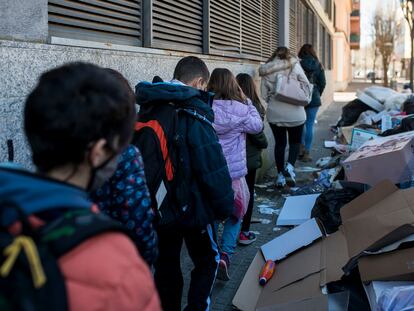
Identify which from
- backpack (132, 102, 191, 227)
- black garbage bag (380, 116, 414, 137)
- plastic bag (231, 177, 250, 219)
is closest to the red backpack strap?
backpack (132, 102, 191, 227)

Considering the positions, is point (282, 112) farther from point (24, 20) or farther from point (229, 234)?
point (24, 20)

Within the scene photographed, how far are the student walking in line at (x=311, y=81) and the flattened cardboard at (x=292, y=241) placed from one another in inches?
182

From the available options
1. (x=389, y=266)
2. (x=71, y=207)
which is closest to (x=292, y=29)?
(x=389, y=266)

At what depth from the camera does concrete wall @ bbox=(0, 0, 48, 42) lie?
275 cm

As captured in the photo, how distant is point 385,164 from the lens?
4469 millimetres

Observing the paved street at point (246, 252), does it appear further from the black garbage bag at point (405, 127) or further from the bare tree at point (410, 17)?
the bare tree at point (410, 17)

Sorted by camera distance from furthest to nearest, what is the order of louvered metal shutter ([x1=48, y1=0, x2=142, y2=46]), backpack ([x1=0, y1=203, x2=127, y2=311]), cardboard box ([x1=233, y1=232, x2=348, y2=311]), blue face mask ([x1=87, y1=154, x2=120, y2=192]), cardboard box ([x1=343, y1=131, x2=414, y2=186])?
cardboard box ([x1=343, y1=131, x2=414, y2=186])
louvered metal shutter ([x1=48, y1=0, x2=142, y2=46])
cardboard box ([x1=233, y1=232, x2=348, y2=311])
blue face mask ([x1=87, y1=154, x2=120, y2=192])
backpack ([x1=0, y1=203, x2=127, y2=311])

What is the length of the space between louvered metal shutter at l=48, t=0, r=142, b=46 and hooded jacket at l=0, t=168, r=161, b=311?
94.7 inches

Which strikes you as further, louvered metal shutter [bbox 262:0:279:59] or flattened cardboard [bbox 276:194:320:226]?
louvered metal shutter [bbox 262:0:279:59]

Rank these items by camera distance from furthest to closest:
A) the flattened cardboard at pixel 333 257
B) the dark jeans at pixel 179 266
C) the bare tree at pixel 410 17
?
the bare tree at pixel 410 17 → the flattened cardboard at pixel 333 257 → the dark jeans at pixel 179 266

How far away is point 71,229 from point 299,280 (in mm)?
2639

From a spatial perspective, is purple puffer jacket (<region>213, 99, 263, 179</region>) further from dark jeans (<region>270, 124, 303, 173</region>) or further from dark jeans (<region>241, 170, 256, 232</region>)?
dark jeans (<region>270, 124, 303, 173</region>)

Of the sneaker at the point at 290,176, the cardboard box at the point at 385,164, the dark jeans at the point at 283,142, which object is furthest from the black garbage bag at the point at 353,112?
the cardboard box at the point at 385,164

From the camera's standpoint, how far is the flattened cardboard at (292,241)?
4.01 m
